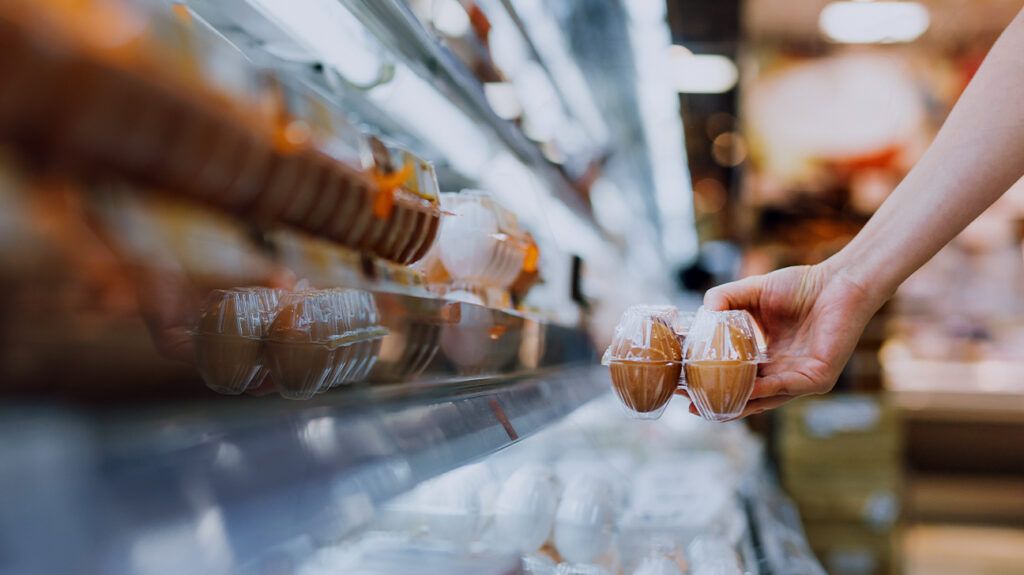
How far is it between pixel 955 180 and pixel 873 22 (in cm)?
447

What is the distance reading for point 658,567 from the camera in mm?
1150

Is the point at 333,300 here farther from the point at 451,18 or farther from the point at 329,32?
the point at 451,18

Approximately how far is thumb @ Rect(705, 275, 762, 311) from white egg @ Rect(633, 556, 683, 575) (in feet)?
1.14

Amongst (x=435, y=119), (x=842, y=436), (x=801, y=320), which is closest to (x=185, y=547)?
(x=801, y=320)

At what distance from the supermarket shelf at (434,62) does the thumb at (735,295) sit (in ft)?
1.66

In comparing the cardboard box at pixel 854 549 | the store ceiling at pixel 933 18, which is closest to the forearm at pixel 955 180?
the cardboard box at pixel 854 549

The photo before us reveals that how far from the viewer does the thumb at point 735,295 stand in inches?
47.9

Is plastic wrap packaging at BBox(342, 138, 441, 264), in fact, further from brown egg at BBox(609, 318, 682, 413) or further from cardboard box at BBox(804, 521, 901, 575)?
cardboard box at BBox(804, 521, 901, 575)

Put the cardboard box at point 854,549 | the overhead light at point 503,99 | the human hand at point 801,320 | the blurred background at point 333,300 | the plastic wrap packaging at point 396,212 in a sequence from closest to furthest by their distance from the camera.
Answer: the blurred background at point 333,300 → the plastic wrap packaging at point 396,212 → the human hand at point 801,320 → the overhead light at point 503,99 → the cardboard box at point 854,549

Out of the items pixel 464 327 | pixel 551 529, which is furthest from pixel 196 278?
pixel 551 529

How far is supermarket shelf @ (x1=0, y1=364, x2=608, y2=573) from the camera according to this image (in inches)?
16.6

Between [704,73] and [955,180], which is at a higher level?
[704,73]

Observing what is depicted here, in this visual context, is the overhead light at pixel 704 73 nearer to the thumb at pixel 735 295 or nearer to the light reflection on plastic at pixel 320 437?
the thumb at pixel 735 295

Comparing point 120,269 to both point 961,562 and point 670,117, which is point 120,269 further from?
point 961,562
